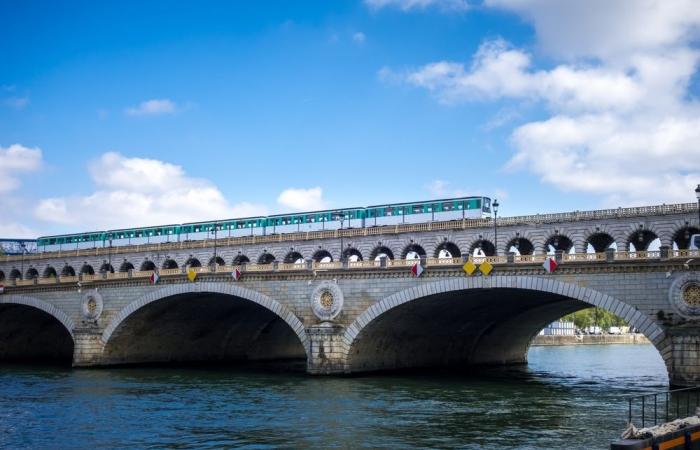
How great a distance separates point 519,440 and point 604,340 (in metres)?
105

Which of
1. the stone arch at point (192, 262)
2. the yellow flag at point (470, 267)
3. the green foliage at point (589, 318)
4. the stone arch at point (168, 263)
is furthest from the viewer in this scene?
the green foliage at point (589, 318)

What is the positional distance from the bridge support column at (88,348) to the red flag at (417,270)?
107 ft

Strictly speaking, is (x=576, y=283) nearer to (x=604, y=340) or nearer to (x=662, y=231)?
(x=662, y=231)

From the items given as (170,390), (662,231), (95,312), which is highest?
(662,231)

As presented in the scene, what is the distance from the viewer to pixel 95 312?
233 ft

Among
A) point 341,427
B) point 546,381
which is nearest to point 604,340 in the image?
point 546,381

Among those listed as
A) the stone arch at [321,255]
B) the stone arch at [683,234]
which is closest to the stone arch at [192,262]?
the stone arch at [321,255]

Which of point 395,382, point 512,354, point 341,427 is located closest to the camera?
point 341,427

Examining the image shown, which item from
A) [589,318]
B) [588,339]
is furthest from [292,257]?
[589,318]

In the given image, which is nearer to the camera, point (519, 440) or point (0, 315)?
point (519, 440)

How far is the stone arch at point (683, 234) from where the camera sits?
164 ft

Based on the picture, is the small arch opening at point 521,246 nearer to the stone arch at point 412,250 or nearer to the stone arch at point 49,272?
the stone arch at point 412,250

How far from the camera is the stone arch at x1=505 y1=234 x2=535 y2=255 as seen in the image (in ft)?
190

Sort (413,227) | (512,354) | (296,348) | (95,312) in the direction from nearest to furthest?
(413,227), (95,312), (512,354), (296,348)
